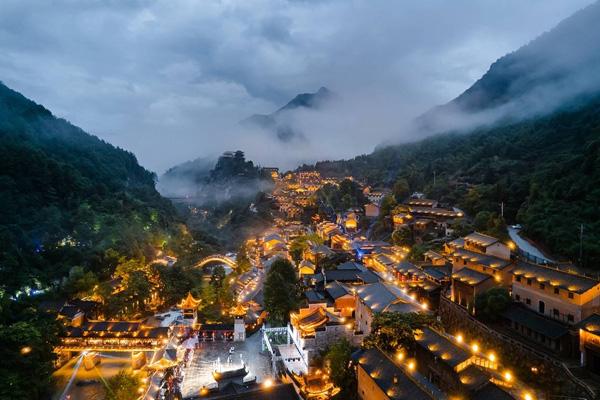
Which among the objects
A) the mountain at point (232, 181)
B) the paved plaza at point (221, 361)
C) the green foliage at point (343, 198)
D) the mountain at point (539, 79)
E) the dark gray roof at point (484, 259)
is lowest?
the paved plaza at point (221, 361)

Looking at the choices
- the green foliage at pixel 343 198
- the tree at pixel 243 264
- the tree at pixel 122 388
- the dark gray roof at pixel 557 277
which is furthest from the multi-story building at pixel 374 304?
the green foliage at pixel 343 198

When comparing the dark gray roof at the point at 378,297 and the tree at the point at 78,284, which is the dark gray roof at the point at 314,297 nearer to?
the dark gray roof at the point at 378,297

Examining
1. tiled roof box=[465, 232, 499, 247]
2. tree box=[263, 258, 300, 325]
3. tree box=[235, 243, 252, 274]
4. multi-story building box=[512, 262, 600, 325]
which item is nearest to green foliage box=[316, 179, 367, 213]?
tree box=[235, 243, 252, 274]

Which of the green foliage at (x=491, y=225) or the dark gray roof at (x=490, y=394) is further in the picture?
the green foliage at (x=491, y=225)

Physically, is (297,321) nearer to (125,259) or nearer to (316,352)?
(316,352)

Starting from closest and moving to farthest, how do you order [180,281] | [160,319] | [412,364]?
[412,364] < [160,319] < [180,281]

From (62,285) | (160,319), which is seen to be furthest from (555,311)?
(62,285)
